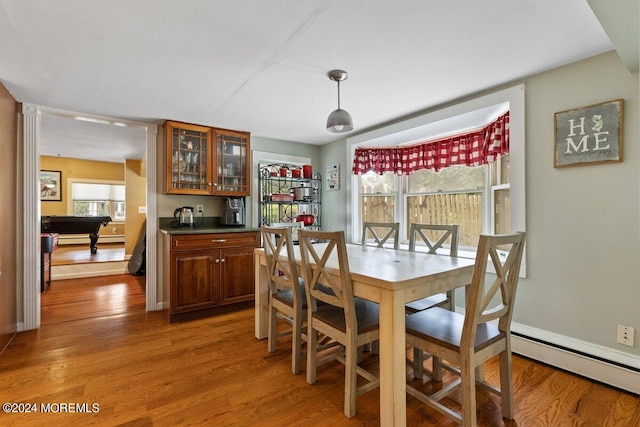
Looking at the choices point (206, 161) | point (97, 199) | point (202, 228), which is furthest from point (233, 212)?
point (97, 199)

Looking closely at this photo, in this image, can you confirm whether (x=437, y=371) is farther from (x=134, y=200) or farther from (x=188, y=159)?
(x=134, y=200)

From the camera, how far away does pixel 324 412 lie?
1.69 m

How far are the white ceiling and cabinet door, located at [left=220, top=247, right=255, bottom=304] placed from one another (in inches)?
61.3

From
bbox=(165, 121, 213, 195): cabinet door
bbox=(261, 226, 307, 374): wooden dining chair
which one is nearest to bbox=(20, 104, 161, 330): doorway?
bbox=(165, 121, 213, 195): cabinet door

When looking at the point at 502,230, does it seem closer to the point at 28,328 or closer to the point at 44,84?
the point at 44,84

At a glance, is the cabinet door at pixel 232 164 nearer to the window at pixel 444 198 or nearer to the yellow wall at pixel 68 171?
the window at pixel 444 198

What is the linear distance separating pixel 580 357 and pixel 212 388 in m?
2.43

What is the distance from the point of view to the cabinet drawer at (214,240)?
3072 mm

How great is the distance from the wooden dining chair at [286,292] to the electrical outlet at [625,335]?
2.04m

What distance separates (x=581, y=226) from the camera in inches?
81.7

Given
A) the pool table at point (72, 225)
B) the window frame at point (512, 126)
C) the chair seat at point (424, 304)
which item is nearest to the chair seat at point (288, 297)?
the chair seat at point (424, 304)

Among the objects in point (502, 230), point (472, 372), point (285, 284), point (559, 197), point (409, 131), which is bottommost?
point (472, 372)

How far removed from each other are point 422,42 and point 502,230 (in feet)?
6.26

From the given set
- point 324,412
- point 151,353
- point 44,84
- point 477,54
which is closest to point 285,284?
point 324,412
